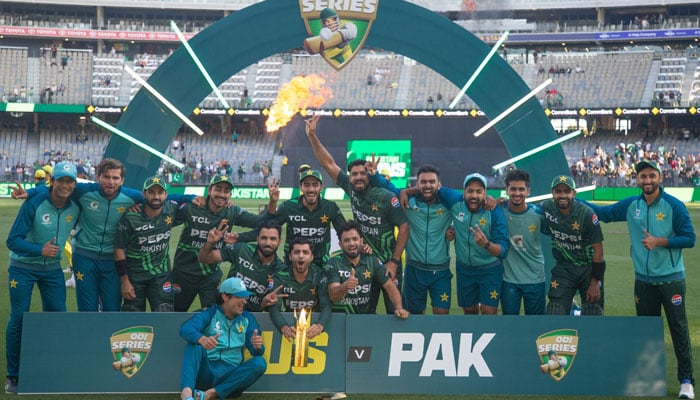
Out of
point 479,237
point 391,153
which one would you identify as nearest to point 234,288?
point 479,237

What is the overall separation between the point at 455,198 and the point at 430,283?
0.93 m

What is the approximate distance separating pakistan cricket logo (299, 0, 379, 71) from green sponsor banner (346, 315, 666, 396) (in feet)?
13.4

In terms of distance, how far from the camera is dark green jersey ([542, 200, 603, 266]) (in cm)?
817

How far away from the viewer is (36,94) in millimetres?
53969

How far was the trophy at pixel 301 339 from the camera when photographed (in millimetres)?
Answer: 7172

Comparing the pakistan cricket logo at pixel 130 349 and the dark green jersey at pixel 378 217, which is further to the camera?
the dark green jersey at pixel 378 217

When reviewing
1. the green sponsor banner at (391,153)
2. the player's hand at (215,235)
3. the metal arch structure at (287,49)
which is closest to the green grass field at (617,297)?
the player's hand at (215,235)

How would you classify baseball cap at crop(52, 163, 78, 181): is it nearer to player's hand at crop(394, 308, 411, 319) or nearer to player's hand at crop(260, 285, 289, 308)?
player's hand at crop(260, 285, 289, 308)

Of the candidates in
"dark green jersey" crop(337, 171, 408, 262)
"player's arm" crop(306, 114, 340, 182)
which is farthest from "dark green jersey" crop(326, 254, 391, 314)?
"player's arm" crop(306, 114, 340, 182)

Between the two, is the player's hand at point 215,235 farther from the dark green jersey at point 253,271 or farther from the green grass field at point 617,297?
the green grass field at point 617,297

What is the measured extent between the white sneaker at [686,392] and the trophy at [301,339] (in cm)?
332

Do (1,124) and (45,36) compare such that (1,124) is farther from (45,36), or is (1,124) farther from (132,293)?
(132,293)

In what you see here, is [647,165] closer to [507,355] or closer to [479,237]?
[479,237]

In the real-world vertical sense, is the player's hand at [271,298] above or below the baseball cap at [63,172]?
below
